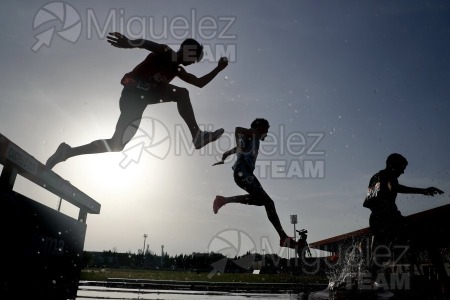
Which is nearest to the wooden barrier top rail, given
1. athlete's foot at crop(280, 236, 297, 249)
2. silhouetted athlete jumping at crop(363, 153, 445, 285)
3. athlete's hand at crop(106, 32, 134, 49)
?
athlete's hand at crop(106, 32, 134, 49)

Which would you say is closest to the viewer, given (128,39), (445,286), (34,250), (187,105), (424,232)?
(34,250)

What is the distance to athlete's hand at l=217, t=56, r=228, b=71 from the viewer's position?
3814 millimetres

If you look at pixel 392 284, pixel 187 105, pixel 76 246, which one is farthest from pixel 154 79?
pixel 392 284

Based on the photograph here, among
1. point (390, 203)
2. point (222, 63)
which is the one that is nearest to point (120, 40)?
point (222, 63)

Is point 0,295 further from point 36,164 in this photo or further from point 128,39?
point 128,39

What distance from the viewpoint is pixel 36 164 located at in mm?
3113

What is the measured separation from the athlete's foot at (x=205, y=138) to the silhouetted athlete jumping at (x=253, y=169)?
0.57m

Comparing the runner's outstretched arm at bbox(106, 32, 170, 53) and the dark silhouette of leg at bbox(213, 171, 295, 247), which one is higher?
the runner's outstretched arm at bbox(106, 32, 170, 53)

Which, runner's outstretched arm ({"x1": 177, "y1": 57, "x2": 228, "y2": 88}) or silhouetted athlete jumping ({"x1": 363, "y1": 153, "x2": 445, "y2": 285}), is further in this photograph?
silhouetted athlete jumping ({"x1": 363, "y1": 153, "x2": 445, "y2": 285})

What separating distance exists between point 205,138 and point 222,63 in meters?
0.88

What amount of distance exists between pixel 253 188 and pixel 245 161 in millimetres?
363

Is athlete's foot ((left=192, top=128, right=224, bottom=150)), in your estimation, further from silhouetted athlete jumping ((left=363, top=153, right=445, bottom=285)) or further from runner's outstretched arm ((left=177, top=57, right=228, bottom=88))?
silhouetted athlete jumping ((left=363, top=153, right=445, bottom=285))

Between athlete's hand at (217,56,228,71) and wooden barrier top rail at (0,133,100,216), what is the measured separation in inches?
83.3

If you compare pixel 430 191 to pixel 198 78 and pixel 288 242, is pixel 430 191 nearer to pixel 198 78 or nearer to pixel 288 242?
pixel 288 242
